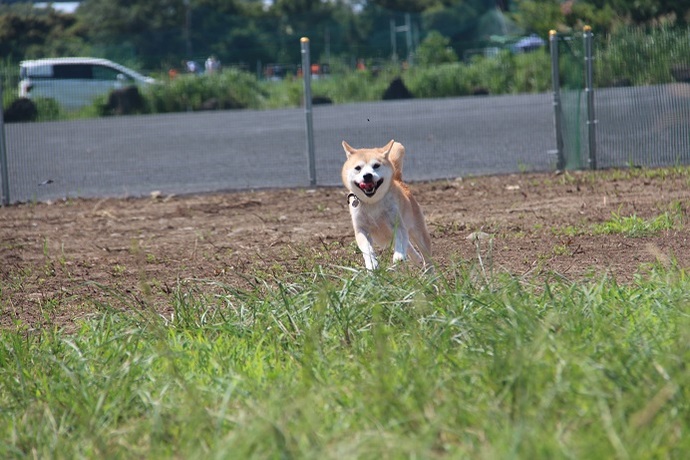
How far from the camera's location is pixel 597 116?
42.2ft

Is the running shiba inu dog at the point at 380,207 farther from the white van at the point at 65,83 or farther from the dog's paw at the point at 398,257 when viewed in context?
the white van at the point at 65,83

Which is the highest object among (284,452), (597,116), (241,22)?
(241,22)

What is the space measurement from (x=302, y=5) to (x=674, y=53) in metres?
46.0

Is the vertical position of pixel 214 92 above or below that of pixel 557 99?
above

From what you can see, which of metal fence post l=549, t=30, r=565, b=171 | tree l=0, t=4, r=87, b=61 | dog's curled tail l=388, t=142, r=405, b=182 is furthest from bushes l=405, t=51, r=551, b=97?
tree l=0, t=4, r=87, b=61

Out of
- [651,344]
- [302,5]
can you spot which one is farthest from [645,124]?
[302,5]

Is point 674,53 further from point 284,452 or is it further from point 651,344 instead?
point 284,452

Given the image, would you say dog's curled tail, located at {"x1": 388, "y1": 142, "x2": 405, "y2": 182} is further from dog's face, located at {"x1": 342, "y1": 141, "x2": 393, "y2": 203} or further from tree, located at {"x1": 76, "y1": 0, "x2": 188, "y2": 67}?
tree, located at {"x1": 76, "y1": 0, "x2": 188, "y2": 67}

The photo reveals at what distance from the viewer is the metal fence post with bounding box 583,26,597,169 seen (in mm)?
12539

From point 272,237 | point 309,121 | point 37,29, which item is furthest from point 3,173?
point 37,29

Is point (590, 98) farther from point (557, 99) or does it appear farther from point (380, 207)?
point (380, 207)

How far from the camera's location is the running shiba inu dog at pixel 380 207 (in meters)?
6.74

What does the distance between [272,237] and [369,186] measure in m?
2.47

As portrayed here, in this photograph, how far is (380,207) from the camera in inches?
272
